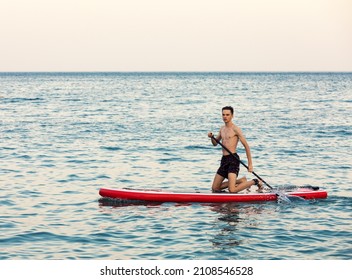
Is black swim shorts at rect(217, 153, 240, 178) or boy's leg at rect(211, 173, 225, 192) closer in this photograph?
black swim shorts at rect(217, 153, 240, 178)

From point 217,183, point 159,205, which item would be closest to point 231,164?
point 217,183

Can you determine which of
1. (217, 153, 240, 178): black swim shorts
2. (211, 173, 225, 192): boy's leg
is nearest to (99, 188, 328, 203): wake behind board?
(211, 173, 225, 192): boy's leg

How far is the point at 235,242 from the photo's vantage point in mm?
10961

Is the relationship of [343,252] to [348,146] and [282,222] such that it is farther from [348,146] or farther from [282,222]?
[348,146]

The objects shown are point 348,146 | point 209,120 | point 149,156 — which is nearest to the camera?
point 149,156

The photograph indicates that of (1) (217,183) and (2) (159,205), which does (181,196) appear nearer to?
(2) (159,205)

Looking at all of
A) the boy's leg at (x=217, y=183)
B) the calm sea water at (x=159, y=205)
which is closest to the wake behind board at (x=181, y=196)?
the calm sea water at (x=159, y=205)

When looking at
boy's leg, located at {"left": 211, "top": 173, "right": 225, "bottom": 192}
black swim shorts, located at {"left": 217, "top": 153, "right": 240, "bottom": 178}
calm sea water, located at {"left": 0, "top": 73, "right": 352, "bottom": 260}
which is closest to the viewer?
calm sea water, located at {"left": 0, "top": 73, "right": 352, "bottom": 260}

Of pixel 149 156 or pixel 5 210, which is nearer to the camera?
pixel 5 210

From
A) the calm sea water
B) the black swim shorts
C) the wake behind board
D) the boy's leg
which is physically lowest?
the calm sea water

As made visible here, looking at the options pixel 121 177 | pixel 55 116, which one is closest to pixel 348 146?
pixel 121 177

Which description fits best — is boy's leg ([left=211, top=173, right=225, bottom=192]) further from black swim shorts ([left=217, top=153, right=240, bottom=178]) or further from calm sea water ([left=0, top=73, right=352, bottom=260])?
calm sea water ([left=0, top=73, right=352, bottom=260])

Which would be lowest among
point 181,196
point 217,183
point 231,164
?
point 181,196
